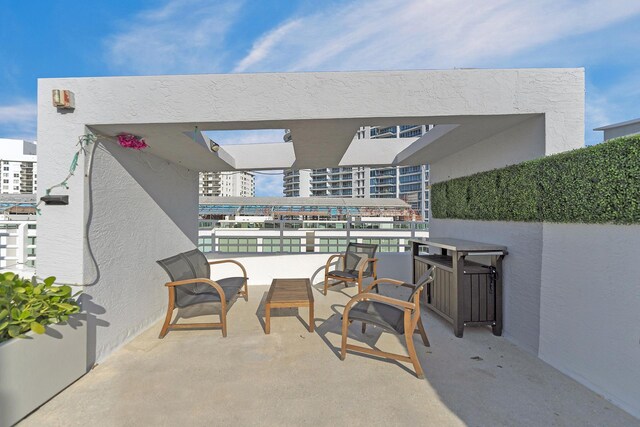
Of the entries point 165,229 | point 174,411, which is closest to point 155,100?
point 165,229

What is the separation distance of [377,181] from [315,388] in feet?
243

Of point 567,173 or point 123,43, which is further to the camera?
point 123,43

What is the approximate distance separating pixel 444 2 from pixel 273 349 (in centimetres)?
554

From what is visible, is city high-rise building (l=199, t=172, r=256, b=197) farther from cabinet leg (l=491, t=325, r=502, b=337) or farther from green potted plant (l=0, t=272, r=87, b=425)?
cabinet leg (l=491, t=325, r=502, b=337)

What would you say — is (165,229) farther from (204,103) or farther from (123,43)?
(123,43)

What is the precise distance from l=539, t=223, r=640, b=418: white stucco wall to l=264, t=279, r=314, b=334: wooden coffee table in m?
2.62

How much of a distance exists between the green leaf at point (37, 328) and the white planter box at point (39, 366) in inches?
4.2

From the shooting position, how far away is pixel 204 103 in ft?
8.89

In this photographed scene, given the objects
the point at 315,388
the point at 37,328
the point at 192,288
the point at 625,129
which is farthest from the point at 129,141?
the point at 625,129

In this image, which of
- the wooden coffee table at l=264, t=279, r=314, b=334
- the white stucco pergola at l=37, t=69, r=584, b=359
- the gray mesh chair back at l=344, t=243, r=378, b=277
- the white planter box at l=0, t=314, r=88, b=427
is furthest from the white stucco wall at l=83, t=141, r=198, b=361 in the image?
the gray mesh chair back at l=344, t=243, r=378, b=277

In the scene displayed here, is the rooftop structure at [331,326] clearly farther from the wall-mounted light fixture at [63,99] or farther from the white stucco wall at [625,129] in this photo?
the white stucco wall at [625,129]

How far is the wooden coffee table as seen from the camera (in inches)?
128

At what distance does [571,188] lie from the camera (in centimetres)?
244

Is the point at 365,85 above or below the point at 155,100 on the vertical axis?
above
